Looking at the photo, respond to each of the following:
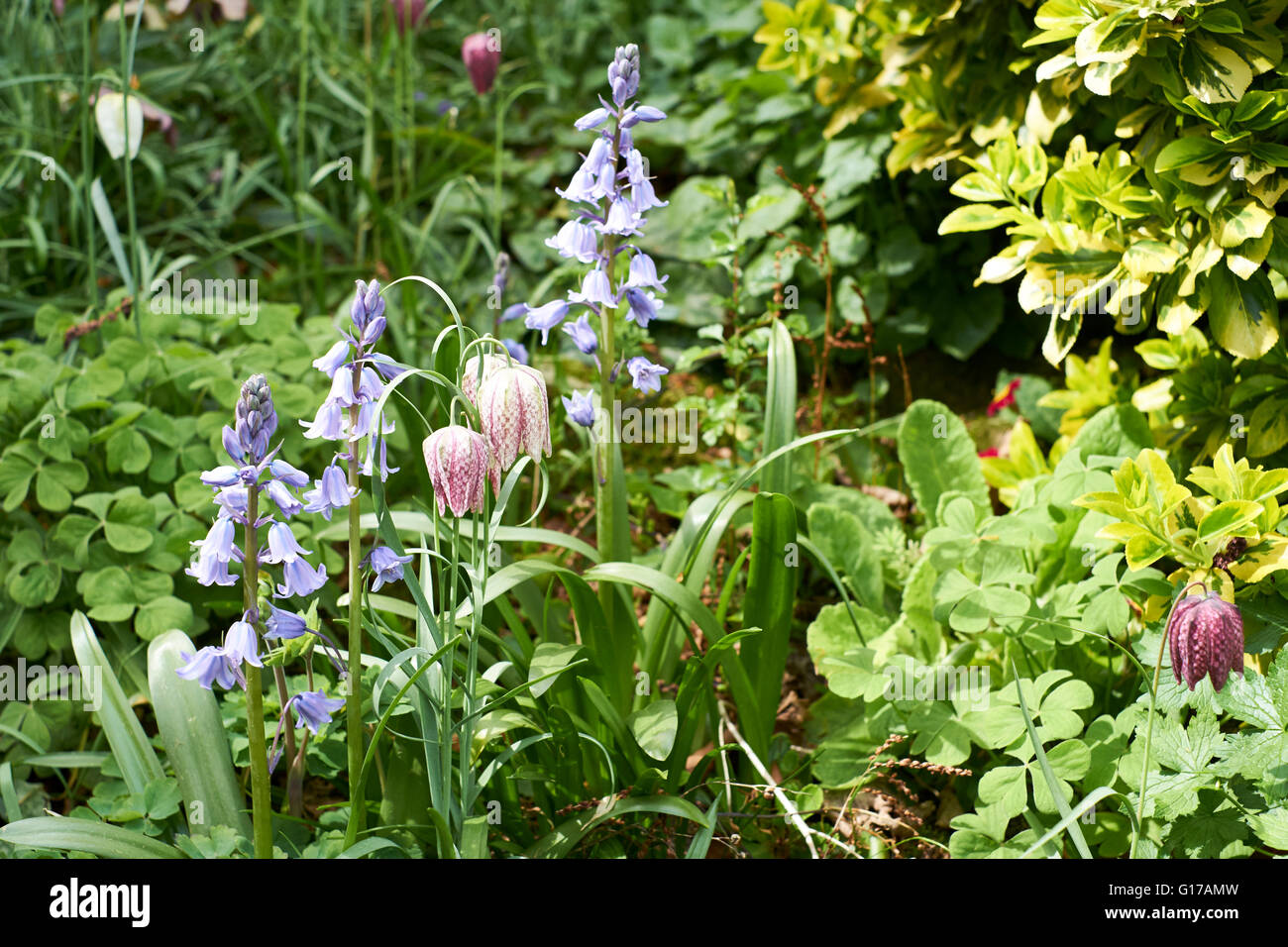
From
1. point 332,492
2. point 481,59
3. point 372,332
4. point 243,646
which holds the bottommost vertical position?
point 243,646

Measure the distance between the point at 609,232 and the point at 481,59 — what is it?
1699 millimetres

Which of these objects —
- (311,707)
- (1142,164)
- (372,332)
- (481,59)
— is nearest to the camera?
(372,332)

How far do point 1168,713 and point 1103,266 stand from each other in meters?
0.85

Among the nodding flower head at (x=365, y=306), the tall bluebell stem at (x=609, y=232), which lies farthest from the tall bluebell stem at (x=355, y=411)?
the tall bluebell stem at (x=609, y=232)

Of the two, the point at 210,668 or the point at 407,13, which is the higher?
the point at 407,13

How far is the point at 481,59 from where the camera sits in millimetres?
3146

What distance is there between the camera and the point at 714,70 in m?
3.78

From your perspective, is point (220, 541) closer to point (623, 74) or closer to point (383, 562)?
point (383, 562)

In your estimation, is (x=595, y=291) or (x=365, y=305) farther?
(x=595, y=291)

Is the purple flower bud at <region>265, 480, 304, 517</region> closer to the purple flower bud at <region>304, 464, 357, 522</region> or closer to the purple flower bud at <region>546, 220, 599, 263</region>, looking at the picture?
the purple flower bud at <region>304, 464, 357, 522</region>

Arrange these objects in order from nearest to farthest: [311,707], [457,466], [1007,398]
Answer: [457,466] < [311,707] < [1007,398]

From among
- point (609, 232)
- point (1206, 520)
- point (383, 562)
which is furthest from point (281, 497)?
point (1206, 520)
